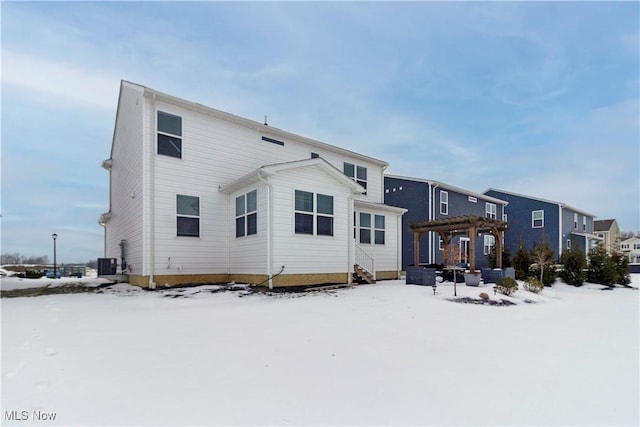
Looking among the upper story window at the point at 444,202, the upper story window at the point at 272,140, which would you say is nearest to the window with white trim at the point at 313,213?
the upper story window at the point at 272,140

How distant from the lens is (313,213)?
37.5 feet

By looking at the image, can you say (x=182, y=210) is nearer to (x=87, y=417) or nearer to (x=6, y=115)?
(x=6, y=115)

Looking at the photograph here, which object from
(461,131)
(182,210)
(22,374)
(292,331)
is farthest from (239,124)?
(461,131)

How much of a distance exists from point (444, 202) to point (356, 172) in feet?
25.7

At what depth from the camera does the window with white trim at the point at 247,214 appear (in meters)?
11.0

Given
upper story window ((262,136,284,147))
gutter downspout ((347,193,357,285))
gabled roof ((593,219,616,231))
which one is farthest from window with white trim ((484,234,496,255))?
gabled roof ((593,219,616,231))

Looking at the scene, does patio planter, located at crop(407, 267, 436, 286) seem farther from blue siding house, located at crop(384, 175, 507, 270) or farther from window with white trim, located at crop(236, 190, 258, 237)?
blue siding house, located at crop(384, 175, 507, 270)

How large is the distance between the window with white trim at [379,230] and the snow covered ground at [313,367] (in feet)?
27.3

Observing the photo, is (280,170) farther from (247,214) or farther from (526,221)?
(526,221)

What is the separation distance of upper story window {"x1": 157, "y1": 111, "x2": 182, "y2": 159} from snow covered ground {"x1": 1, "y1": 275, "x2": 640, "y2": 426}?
580cm

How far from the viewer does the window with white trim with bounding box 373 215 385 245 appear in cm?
1551

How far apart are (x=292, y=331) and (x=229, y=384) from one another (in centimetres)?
213

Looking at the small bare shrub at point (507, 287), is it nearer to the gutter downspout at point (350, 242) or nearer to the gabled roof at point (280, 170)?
the gutter downspout at point (350, 242)

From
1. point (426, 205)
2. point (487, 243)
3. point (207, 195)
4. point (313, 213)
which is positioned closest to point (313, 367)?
point (313, 213)
